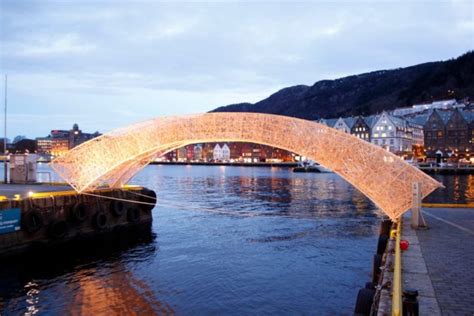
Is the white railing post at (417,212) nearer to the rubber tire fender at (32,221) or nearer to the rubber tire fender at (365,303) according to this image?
the rubber tire fender at (365,303)

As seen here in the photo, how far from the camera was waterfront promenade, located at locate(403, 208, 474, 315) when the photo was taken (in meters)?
10.1

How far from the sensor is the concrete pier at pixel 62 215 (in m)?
24.4

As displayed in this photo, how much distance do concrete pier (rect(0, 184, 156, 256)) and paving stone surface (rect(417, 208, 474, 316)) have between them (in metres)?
20.6

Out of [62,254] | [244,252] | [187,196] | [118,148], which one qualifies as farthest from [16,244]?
[187,196]

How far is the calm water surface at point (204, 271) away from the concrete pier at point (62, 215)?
4.13 feet

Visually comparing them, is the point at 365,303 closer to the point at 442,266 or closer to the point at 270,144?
the point at 442,266

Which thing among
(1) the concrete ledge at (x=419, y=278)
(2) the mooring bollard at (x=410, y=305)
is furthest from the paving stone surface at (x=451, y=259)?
(2) the mooring bollard at (x=410, y=305)

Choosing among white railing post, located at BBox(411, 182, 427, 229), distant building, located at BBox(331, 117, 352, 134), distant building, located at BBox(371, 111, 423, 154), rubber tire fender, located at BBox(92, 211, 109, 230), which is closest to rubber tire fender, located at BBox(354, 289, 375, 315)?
white railing post, located at BBox(411, 182, 427, 229)

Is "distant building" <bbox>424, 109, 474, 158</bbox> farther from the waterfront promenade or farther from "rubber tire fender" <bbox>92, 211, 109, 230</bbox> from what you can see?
the waterfront promenade

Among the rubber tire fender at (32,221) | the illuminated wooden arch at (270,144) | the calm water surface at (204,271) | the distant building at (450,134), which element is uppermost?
the distant building at (450,134)

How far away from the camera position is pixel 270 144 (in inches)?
948

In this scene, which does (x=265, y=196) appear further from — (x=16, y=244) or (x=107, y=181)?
(x=16, y=244)

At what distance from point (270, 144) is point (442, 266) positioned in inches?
480

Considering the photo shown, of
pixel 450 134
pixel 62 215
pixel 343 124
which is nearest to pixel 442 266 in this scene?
pixel 62 215
